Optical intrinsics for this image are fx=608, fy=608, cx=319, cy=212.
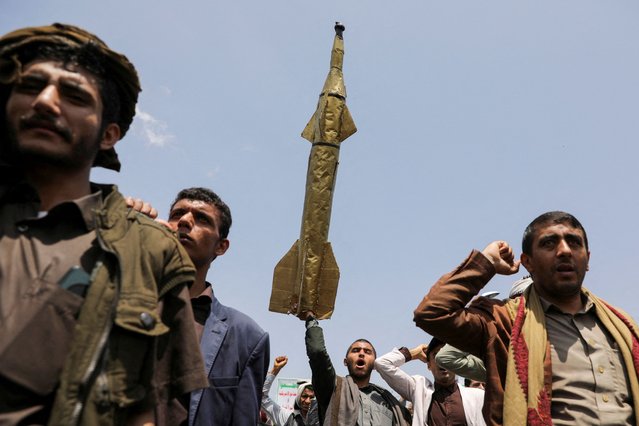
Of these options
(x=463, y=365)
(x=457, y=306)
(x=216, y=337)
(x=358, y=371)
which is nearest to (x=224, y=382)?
(x=216, y=337)

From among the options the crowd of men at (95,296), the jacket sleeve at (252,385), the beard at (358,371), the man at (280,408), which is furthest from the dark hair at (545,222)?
the man at (280,408)

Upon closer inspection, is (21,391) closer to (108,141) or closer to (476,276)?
(108,141)

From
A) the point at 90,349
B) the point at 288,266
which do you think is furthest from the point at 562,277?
the point at 288,266

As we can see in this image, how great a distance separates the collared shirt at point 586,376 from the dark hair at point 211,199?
2037 millimetres

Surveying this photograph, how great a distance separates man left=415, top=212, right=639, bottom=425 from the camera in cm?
302

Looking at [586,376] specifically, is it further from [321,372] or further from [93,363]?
[321,372]

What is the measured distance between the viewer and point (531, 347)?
3174 mm

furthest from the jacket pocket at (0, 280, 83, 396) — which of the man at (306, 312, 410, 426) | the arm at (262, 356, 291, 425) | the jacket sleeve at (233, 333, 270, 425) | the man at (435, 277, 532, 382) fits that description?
the arm at (262, 356, 291, 425)

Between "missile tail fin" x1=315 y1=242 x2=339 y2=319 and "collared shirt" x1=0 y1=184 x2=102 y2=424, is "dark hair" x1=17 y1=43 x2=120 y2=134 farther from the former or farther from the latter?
"missile tail fin" x1=315 y1=242 x2=339 y2=319

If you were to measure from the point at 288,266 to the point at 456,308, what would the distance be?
26.4ft

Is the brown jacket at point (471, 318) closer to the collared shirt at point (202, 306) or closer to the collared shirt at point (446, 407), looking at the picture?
the collared shirt at point (202, 306)

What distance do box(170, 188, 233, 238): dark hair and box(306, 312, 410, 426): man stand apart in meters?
2.33

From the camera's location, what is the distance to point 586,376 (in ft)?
10.1

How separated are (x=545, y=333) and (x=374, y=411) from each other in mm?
2839
